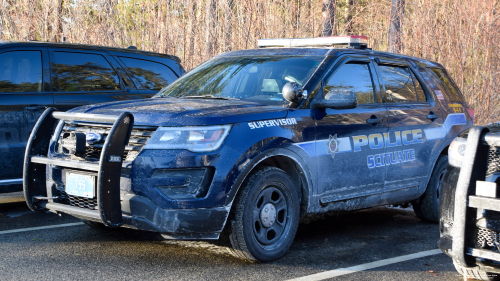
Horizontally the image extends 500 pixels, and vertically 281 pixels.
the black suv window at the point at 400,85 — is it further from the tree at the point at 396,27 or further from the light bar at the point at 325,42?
the tree at the point at 396,27

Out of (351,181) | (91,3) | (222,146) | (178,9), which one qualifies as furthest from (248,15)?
(222,146)

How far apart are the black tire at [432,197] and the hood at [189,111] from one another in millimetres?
2269

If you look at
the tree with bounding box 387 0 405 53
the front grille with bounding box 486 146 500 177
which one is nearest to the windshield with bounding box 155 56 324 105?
the front grille with bounding box 486 146 500 177

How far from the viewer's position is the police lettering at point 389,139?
16.5 feet

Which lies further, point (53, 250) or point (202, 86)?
point (202, 86)

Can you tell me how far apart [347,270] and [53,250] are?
242 centimetres

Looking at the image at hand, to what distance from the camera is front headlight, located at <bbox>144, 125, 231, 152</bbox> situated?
3910mm

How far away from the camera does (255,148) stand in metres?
4.15

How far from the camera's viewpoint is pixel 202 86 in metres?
5.27

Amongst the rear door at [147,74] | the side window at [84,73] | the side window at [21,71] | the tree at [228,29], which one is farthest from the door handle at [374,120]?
the tree at [228,29]

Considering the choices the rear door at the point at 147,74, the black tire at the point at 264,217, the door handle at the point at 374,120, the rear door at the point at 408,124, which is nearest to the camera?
the black tire at the point at 264,217

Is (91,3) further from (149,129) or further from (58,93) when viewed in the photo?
(149,129)

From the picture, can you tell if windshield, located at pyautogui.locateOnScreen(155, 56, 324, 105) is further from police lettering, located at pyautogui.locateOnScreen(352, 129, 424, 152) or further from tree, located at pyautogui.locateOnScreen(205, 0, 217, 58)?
tree, located at pyautogui.locateOnScreen(205, 0, 217, 58)

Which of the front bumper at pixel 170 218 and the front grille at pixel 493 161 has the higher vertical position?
the front grille at pixel 493 161
